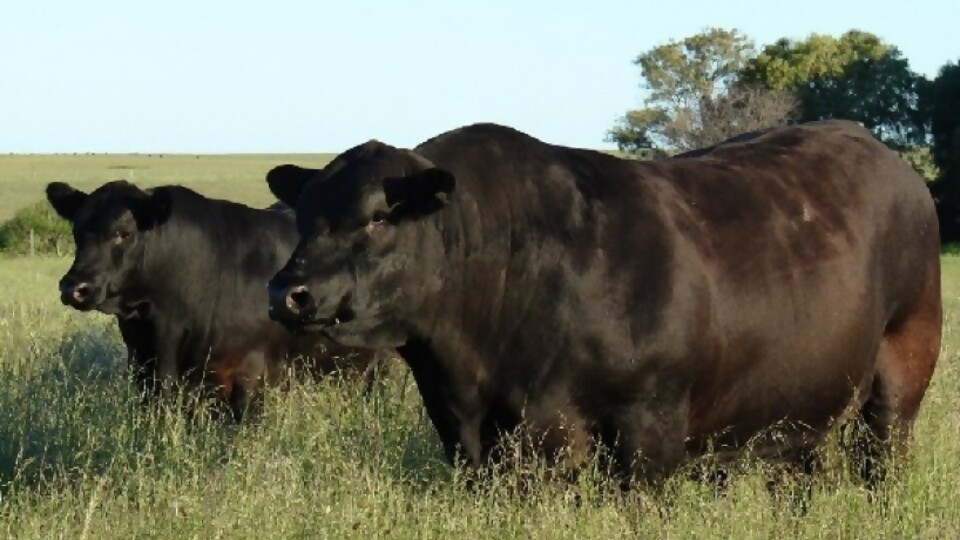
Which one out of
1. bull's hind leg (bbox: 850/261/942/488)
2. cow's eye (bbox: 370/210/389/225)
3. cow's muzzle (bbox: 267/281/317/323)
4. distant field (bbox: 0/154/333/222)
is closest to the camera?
cow's muzzle (bbox: 267/281/317/323)

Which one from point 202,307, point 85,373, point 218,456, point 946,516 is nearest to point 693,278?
point 946,516

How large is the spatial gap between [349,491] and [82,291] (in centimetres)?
416

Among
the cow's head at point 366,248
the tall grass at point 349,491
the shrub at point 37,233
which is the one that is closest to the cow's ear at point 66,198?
the tall grass at point 349,491

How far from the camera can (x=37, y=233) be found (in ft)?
144

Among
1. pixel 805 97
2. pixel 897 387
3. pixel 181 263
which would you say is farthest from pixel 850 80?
pixel 897 387

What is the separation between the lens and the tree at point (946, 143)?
51406 millimetres

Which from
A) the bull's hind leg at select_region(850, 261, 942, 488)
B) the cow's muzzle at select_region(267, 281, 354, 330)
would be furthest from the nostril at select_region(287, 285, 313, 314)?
the bull's hind leg at select_region(850, 261, 942, 488)

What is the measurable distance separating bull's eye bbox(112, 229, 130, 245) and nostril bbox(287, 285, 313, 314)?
523 cm

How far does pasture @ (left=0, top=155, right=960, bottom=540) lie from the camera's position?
18.9ft

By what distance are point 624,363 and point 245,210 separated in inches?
234

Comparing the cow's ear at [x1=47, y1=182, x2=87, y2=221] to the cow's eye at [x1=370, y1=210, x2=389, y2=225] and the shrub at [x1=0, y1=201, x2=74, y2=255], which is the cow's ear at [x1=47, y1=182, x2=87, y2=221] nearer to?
the cow's eye at [x1=370, y1=210, x2=389, y2=225]

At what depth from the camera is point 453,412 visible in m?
5.93

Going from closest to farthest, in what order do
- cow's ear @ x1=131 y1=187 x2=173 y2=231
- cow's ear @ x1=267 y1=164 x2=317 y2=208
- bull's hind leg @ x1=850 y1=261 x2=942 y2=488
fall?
1. cow's ear @ x1=267 y1=164 x2=317 y2=208
2. bull's hind leg @ x1=850 y1=261 x2=942 y2=488
3. cow's ear @ x1=131 y1=187 x2=173 y2=231

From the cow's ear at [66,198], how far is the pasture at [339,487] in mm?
1306
